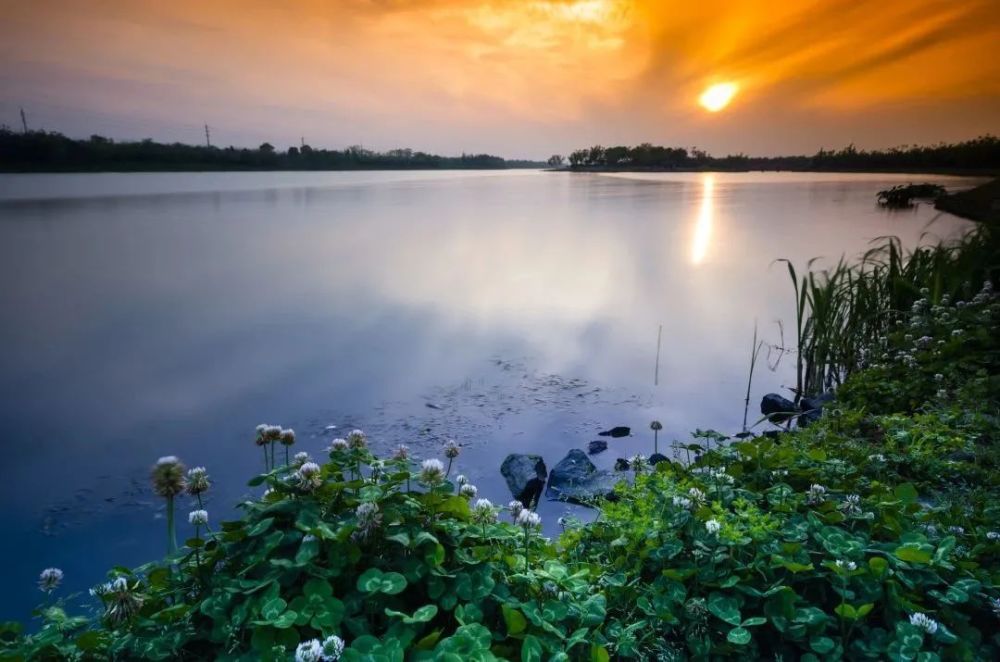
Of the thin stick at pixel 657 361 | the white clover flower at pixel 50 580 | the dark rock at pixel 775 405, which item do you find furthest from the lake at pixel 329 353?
the white clover flower at pixel 50 580

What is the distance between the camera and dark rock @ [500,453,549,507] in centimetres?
377

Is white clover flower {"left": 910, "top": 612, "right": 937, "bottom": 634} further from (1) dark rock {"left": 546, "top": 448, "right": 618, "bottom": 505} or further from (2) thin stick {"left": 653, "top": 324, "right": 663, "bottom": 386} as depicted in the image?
(2) thin stick {"left": 653, "top": 324, "right": 663, "bottom": 386}

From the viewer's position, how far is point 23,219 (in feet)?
55.1

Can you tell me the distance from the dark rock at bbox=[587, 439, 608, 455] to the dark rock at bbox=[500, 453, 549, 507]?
1.65ft

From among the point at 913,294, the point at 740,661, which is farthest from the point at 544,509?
the point at 913,294

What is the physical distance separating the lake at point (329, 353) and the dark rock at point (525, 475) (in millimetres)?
93

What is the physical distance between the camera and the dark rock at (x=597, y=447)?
4.36 metres

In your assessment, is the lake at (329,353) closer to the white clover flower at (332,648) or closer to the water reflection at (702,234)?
the water reflection at (702,234)

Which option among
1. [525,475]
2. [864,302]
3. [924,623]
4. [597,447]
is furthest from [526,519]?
[864,302]

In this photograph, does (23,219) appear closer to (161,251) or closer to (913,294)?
(161,251)

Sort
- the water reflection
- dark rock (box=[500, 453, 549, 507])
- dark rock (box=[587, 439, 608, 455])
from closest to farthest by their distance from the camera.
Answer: dark rock (box=[500, 453, 549, 507]), dark rock (box=[587, 439, 608, 455]), the water reflection

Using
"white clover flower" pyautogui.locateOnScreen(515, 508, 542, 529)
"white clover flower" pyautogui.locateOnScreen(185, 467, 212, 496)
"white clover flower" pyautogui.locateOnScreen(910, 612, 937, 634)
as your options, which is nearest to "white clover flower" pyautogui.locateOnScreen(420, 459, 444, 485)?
"white clover flower" pyautogui.locateOnScreen(515, 508, 542, 529)

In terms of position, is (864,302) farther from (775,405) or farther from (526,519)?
(526,519)

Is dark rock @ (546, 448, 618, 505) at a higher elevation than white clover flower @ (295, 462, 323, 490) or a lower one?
lower
